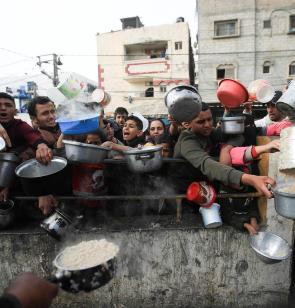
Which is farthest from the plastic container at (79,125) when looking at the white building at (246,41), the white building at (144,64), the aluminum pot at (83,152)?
the white building at (144,64)

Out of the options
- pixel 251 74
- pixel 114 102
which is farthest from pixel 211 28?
pixel 114 102

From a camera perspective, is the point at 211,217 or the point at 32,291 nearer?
the point at 32,291

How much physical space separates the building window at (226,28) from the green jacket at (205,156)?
2345 centimetres

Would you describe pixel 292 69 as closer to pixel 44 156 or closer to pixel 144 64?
pixel 144 64

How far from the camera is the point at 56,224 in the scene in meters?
2.54

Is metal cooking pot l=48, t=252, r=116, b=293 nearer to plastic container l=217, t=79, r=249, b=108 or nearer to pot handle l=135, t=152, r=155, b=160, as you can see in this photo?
pot handle l=135, t=152, r=155, b=160

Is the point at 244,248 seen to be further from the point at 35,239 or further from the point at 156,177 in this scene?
the point at 35,239

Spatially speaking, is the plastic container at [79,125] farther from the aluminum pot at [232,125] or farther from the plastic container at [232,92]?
the plastic container at [232,92]

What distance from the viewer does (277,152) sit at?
8.25ft

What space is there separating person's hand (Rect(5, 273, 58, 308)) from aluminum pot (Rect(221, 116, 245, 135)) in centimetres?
220

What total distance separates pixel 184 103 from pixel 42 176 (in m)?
1.56

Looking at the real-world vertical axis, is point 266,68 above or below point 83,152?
above

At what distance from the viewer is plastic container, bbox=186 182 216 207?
8.52ft

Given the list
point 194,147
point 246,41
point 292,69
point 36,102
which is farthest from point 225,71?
point 194,147
